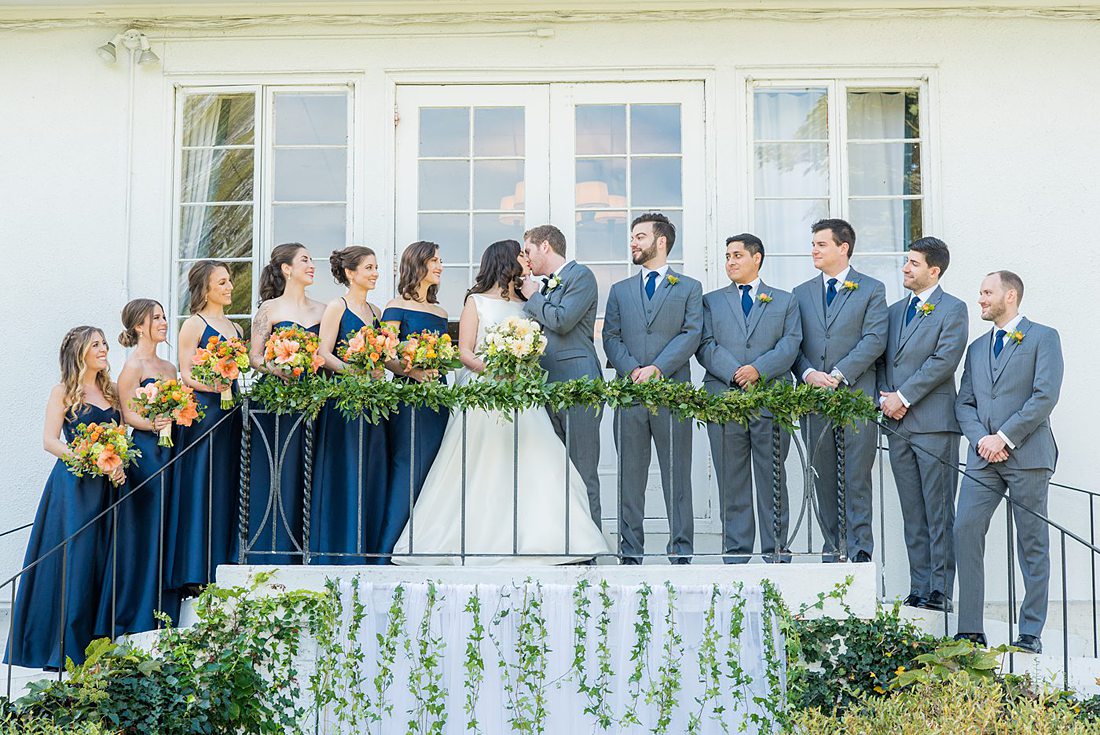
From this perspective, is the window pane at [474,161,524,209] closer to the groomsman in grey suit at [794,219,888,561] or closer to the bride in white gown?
the bride in white gown

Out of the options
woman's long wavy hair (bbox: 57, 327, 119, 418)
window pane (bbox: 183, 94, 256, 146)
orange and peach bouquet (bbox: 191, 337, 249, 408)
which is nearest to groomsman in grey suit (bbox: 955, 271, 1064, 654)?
orange and peach bouquet (bbox: 191, 337, 249, 408)

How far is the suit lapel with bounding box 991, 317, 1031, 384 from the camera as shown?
718 centimetres

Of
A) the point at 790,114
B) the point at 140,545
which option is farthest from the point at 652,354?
the point at 140,545

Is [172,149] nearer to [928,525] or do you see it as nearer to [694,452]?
[694,452]

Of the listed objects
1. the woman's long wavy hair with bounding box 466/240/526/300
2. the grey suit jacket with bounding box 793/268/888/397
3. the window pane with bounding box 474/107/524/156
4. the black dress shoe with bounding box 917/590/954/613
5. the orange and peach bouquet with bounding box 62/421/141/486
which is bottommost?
the black dress shoe with bounding box 917/590/954/613

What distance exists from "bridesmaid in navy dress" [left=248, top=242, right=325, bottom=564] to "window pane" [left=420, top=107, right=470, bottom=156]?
1.68 metres

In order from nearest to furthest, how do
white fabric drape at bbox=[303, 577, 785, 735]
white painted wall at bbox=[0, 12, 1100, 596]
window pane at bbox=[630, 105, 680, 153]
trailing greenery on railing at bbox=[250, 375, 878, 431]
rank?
white fabric drape at bbox=[303, 577, 785, 735] → trailing greenery on railing at bbox=[250, 375, 878, 431] → white painted wall at bbox=[0, 12, 1100, 596] → window pane at bbox=[630, 105, 680, 153]

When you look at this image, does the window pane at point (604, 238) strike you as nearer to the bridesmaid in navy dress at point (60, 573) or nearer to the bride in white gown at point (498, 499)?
the bride in white gown at point (498, 499)

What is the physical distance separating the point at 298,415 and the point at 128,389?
103 centimetres

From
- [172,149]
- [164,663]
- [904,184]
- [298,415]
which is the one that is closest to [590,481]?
[298,415]

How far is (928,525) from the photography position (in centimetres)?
747

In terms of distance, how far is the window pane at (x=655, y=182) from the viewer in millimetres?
8984

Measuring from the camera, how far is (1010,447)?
7.02 meters

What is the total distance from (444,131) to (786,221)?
2470 millimetres
